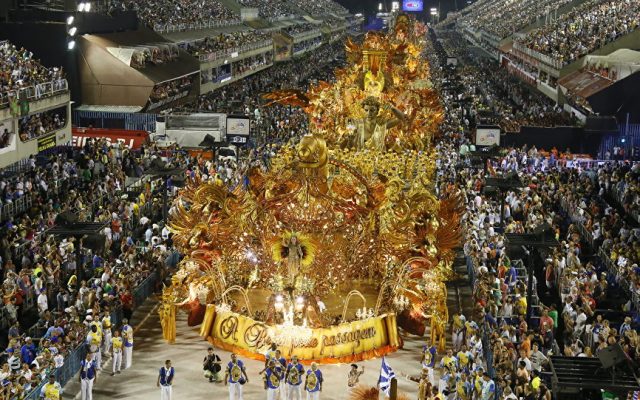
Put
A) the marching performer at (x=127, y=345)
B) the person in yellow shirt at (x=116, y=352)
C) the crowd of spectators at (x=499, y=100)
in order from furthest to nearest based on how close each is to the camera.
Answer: the crowd of spectators at (x=499, y=100) < the marching performer at (x=127, y=345) < the person in yellow shirt at (x=116, y=352)

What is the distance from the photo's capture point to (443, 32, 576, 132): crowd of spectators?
161 feet

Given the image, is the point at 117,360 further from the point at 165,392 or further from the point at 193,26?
the point at 193,26

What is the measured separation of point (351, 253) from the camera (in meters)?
22.9

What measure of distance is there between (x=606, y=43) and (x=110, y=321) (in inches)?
1506

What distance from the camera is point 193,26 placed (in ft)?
240

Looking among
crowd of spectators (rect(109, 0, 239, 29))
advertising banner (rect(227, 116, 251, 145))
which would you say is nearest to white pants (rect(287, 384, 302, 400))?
advertising banner (rect(227, 116, 251, 145))

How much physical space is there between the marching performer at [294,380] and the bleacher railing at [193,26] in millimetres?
45796

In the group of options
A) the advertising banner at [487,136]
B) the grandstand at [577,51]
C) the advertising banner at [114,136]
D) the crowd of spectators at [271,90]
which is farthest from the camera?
the crowd of spectators at [271,90]

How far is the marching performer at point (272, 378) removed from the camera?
19.0 meters

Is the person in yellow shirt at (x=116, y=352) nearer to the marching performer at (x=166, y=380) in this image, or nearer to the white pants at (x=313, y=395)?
the marching performer at (x=166, y=380)

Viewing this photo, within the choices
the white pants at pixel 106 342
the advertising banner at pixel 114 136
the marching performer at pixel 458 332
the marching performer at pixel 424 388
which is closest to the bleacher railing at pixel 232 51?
the advertising banner at pixel 114 136

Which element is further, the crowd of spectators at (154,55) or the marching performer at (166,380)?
the crowd of spectators at (154,55)

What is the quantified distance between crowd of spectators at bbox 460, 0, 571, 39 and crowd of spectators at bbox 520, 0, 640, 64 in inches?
593

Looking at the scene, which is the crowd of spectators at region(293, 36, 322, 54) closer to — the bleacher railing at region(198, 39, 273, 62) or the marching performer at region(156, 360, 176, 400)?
the bleacher railing at region(198, 39, 273, 62)
